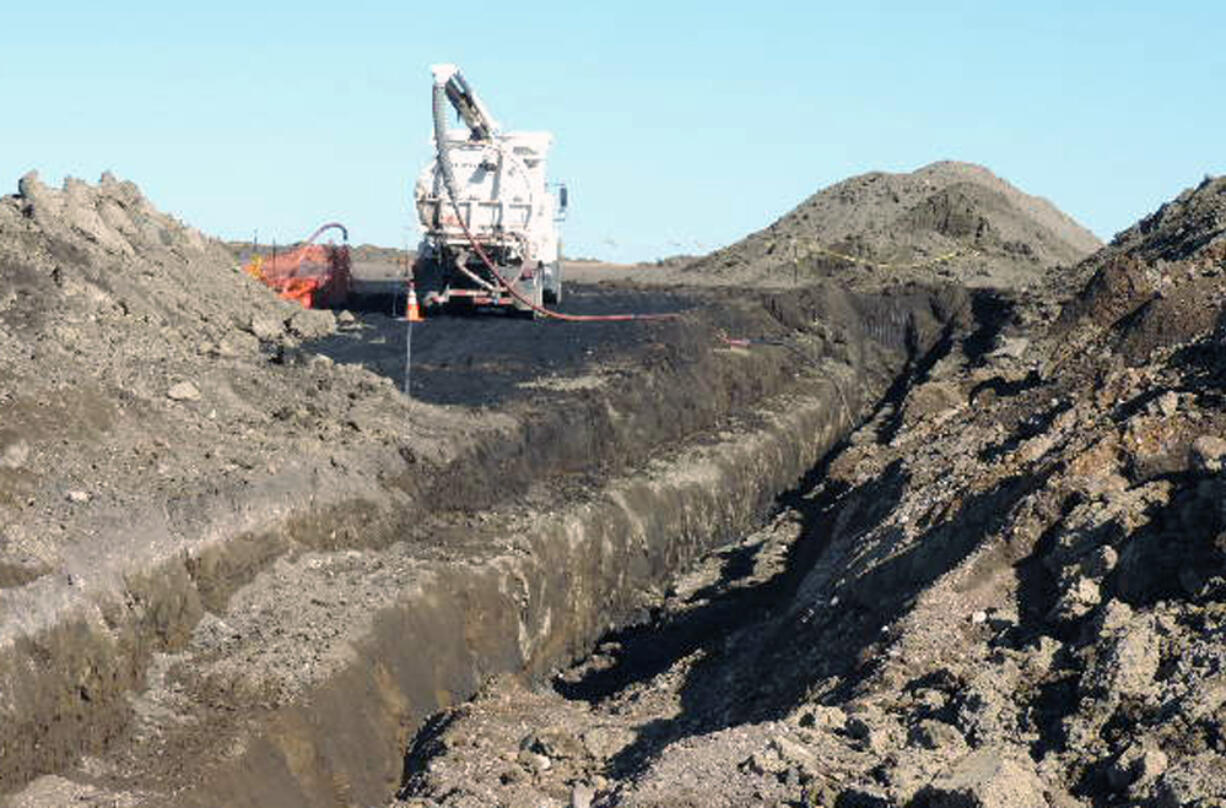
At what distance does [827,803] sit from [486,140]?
23.4 metres

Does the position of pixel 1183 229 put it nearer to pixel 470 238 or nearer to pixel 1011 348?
pixel 1011 348

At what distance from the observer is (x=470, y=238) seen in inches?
1258

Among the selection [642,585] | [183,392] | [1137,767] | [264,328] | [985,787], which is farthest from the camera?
[264,328]

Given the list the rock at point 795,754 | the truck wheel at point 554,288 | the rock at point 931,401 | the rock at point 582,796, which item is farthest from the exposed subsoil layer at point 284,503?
the truck wheel at point 554,288

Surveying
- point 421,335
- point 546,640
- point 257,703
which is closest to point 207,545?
point 257,703

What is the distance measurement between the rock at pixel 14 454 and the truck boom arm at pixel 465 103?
15783 mm

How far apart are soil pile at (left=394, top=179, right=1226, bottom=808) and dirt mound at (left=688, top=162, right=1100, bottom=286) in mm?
25922

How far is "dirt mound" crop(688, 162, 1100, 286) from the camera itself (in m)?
48.9

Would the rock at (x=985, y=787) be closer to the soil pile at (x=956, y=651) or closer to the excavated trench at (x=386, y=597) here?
the soil pile at (x=956, y=651)

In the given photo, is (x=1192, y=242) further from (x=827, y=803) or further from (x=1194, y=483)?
(x=827, y=803)

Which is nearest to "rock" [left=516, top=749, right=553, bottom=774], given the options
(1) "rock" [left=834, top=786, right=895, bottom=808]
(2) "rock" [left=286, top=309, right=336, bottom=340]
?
(1) "rock" [left=834, top=786, right=895, bottom=808]

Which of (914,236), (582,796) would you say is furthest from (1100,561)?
(914,236)

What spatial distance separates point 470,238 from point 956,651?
66.2 feet

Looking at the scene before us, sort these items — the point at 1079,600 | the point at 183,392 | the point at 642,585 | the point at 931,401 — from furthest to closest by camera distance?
the point at 931,401
the point at 642,585
the point at 183,392
the point at 1079,600
